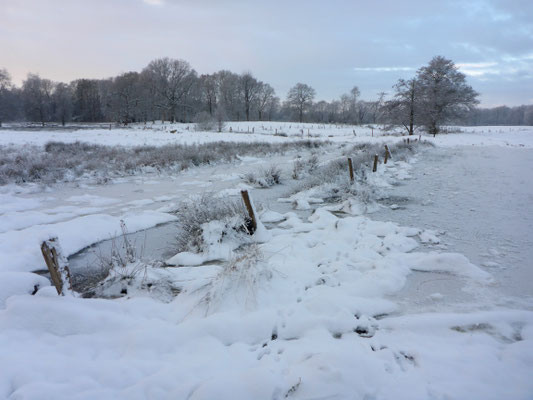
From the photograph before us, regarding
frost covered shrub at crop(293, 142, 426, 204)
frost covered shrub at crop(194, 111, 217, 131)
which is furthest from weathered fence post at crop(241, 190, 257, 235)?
frost covered shrub at crop(194, 111, 217, 131)

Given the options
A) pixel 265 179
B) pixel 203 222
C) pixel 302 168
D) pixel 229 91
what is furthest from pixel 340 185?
pixel 229 91

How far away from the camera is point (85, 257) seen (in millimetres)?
4844

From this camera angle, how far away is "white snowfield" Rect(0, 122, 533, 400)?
2129 mm

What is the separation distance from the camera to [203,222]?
5477 millimetres

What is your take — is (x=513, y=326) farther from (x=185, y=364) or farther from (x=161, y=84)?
(x=161, y=84)

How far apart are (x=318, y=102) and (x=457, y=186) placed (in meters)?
80.0

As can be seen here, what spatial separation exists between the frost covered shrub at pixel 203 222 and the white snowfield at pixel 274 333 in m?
0.38

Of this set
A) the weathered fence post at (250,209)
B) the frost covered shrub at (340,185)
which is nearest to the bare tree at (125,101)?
the frost covered shrub at (340,185)

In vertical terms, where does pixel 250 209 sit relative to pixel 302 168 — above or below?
below

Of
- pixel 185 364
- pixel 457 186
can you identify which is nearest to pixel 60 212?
pixel 185 364

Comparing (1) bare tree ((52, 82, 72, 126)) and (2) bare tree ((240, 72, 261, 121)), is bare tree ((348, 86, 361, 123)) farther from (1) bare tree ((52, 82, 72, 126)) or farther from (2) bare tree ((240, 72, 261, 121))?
(1) bare tree ((52, 82, 72, 126))

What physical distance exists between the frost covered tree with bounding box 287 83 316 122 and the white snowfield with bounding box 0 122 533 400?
216ft

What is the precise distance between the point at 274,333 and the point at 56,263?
2.30 meters

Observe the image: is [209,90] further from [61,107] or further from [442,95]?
[442,95]
